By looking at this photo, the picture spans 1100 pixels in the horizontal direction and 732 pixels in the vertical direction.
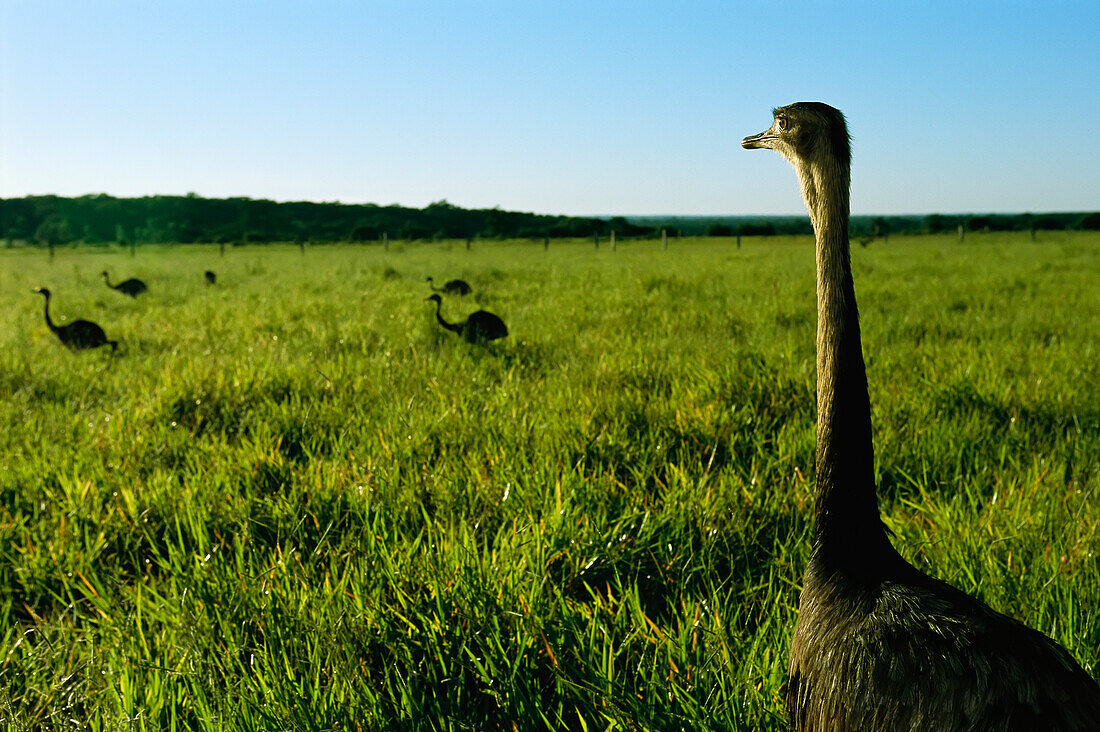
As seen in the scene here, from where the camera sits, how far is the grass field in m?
2.02

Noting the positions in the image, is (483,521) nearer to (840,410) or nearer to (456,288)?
(840,410)

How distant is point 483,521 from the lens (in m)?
3.08

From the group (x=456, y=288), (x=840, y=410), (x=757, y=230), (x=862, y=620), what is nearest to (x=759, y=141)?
(x=840, y=410)

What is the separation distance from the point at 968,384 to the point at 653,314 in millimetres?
4271

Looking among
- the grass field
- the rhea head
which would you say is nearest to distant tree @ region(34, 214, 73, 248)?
the grass field

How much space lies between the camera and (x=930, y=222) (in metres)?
64.3

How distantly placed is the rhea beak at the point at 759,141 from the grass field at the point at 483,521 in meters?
1.48

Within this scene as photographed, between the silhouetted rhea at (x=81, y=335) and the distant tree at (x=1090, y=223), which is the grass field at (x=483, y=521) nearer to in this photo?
the silhouetted rhea at (x=81, y=335)

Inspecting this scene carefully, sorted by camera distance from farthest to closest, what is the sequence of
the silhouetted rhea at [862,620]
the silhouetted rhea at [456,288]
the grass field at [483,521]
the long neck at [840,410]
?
the silhouetted rhea at [456,288] → the grass field at [483,521] → the long neck at [840,410] → the silhouetted rhea at [862,620]

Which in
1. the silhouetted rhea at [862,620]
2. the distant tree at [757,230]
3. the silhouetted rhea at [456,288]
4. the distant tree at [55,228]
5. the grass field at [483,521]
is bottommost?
the grass field at [483,521]

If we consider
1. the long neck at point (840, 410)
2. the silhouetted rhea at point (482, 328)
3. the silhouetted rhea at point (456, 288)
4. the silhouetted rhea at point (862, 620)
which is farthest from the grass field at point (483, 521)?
the silhouetted rhea at point (456, 288)

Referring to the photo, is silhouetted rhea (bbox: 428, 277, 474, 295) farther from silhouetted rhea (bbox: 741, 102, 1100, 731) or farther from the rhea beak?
silhouetted rhea (bbox: 741, 102, 1100, 731)

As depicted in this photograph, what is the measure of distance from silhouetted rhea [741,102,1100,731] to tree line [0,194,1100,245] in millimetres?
55097

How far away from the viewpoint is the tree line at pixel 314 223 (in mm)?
61812
